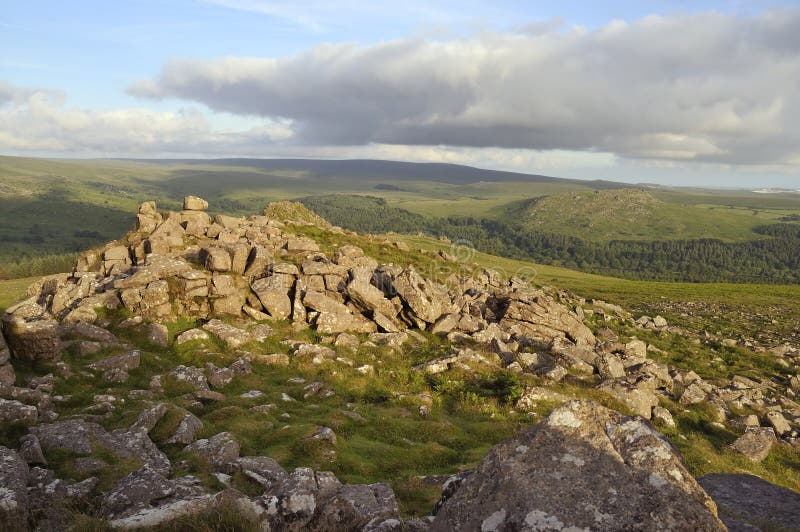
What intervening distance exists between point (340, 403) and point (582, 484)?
1807cm

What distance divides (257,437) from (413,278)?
74.3ft

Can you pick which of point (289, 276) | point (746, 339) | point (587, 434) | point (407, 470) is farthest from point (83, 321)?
point (746, 339)

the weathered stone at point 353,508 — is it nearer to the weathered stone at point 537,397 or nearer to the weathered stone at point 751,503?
the weathered stone at point 751,503

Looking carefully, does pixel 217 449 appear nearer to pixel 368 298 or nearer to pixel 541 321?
pixel 368 298

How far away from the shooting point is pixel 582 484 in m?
8.33

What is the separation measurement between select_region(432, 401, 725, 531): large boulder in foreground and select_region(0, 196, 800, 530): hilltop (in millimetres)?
34

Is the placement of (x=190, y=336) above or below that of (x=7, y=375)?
below

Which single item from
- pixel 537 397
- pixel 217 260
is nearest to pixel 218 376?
pixel 217 260

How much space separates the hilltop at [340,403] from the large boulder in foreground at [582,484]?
1.4 inches

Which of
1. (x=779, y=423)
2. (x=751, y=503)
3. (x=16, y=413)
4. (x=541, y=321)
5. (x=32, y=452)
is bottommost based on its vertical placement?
(x=779, y=423)

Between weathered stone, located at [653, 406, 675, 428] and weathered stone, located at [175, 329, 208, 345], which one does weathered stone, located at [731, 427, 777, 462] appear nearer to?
weathered stone, located at [653, 406, 675, 428]

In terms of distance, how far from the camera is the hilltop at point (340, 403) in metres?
9.09

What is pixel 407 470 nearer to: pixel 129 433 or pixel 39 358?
pixel 129 433

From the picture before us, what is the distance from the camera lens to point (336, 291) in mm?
37750
